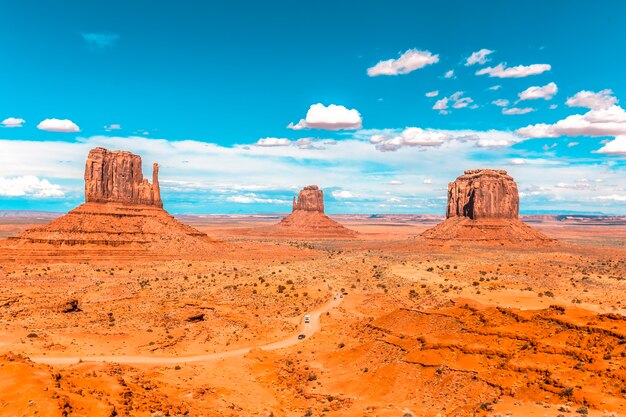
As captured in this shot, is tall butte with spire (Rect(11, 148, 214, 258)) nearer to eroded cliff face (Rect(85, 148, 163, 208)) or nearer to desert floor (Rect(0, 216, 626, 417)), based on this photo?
eroded cliff face (Rect(85, 148, 163, 208))

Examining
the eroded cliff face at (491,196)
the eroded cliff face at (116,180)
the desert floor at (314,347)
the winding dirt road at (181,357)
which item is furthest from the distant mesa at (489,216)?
the winding dirt road at (181,357)

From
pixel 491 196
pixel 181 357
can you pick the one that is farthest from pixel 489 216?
pixel 181 357

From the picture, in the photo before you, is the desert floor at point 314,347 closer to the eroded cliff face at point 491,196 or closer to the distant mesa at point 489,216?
the distant mesa at point 489,216

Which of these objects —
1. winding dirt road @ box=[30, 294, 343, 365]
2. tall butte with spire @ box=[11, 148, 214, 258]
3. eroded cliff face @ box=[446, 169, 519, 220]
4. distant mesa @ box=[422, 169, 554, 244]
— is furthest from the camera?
eroded cliff face @ box=[446, 169, 519, 220]

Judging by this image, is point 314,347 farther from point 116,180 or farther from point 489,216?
point 489,216

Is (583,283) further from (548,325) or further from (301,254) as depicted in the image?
(301,254)

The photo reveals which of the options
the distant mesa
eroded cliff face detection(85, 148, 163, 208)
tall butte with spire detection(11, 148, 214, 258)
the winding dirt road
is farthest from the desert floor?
the distant mesa
